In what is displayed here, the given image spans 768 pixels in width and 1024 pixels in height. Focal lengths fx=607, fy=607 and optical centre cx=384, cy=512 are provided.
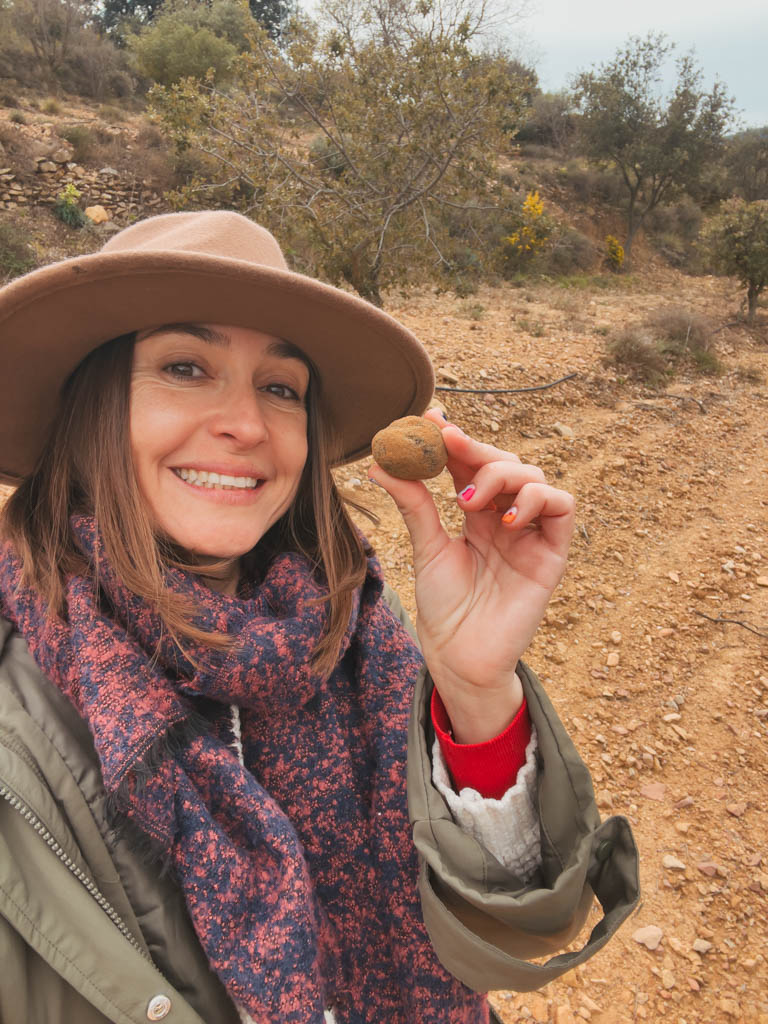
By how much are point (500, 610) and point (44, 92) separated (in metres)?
20.6

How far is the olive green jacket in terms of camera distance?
0.81 meters

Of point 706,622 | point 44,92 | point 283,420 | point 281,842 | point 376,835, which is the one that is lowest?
point 706,622

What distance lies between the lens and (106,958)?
82 centimetres

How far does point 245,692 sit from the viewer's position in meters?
1.12

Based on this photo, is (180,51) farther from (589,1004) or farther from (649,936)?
(589,1004)

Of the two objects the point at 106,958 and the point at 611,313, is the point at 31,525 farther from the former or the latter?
the point at 611,313

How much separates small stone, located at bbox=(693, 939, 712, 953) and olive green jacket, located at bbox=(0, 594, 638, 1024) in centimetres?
→ 151

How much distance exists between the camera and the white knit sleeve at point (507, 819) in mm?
1108

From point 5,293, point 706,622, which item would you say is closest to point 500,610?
point 5,293

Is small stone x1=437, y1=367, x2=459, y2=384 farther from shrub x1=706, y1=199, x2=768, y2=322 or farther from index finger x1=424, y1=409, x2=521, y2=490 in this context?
shrub x1=706, y1=199, x2=768, y2=322

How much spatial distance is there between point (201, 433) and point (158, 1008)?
908 mm

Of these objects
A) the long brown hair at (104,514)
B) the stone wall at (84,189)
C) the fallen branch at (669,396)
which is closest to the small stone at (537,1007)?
the long brown hair at (104,514)

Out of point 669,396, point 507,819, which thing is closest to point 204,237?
point 507,819

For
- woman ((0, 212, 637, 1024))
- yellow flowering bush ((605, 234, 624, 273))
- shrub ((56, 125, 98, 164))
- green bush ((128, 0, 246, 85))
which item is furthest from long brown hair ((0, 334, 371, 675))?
yellow flowering bush ((605, 234, 624, 273))
